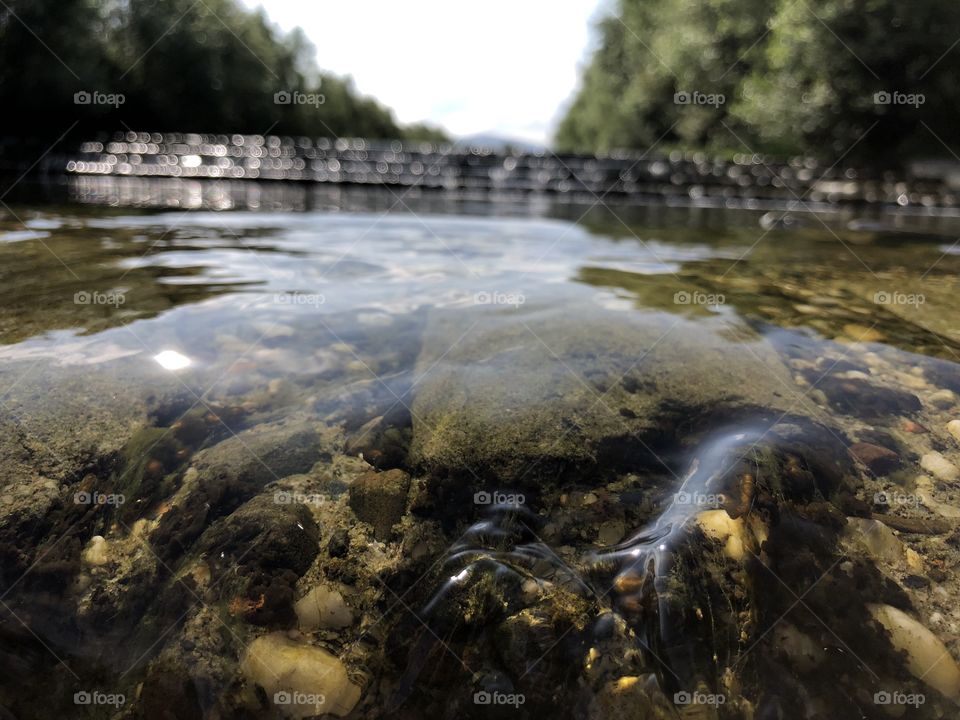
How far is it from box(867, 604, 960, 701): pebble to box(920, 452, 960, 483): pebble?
640 mm

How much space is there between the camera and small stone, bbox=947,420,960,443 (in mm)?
2270

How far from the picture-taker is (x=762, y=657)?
1692 millimetres

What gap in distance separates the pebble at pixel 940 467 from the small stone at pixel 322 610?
210cm

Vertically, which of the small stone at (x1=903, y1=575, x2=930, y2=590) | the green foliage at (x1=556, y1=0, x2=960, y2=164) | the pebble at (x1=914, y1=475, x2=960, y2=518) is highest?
the green foliage at (x1=556, y1=0, x2=960, y2=164)

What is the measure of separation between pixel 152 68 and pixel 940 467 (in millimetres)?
42204

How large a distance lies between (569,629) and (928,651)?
101cm

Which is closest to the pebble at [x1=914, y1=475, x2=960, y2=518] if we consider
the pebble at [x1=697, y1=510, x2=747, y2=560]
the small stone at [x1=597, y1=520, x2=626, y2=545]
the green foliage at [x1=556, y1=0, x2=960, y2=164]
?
the pebble at [x1=697, y1=510, x2=747, y2=560]

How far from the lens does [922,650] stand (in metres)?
1.67

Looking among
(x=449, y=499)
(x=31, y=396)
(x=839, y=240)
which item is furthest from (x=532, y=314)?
(x=839, y=240)

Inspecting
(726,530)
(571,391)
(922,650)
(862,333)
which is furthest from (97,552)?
(862,333)

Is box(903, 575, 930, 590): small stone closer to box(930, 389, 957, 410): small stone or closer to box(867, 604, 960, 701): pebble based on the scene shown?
box(867, 604, 960, 701): pebble

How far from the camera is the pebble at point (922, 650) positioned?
5.30ft

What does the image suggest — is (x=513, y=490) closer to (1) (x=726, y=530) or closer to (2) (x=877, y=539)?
(1) (x=726, y=530)

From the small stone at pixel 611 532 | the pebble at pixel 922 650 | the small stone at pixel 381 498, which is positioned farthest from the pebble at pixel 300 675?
the pebble at pixel 922 650
